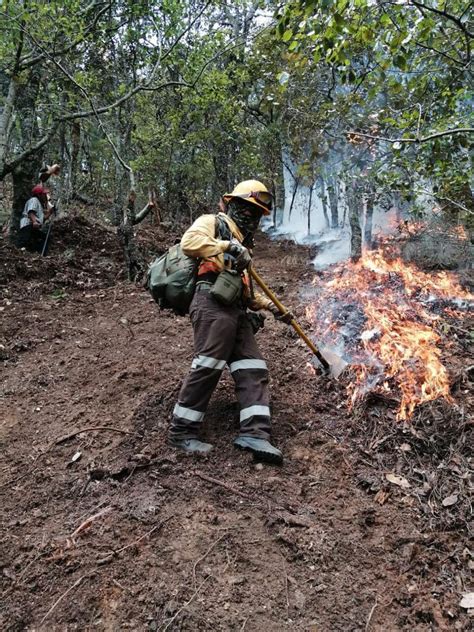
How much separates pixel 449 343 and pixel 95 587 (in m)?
4.05

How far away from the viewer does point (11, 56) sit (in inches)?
334

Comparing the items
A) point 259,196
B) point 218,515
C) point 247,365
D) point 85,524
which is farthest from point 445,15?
point 85,524

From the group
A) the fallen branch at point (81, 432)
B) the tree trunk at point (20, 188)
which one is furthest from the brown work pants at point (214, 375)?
the tree trunk at point (20, 188)

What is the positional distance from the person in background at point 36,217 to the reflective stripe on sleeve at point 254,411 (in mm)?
7599

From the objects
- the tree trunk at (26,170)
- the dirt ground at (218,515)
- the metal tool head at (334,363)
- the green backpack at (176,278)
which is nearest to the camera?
the dirt ground at (218,515)

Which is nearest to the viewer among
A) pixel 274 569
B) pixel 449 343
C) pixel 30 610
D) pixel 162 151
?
pixel 30 610

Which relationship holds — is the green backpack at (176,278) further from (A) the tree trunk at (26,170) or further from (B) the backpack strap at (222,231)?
(A) the tree trunk at (26,170)

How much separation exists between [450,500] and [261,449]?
1414 millimetres

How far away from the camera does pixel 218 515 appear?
312 centimetres

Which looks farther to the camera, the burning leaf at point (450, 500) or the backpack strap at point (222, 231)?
the backpack strap at point (222, 231)

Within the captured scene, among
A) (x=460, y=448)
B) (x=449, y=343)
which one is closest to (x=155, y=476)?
(x=460, y=448)

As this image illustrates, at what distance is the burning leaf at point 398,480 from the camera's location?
135 inches

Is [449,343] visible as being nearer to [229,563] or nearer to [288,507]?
[288,507]

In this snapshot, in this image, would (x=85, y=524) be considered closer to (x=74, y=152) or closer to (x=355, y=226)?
(x=355, y=226)
